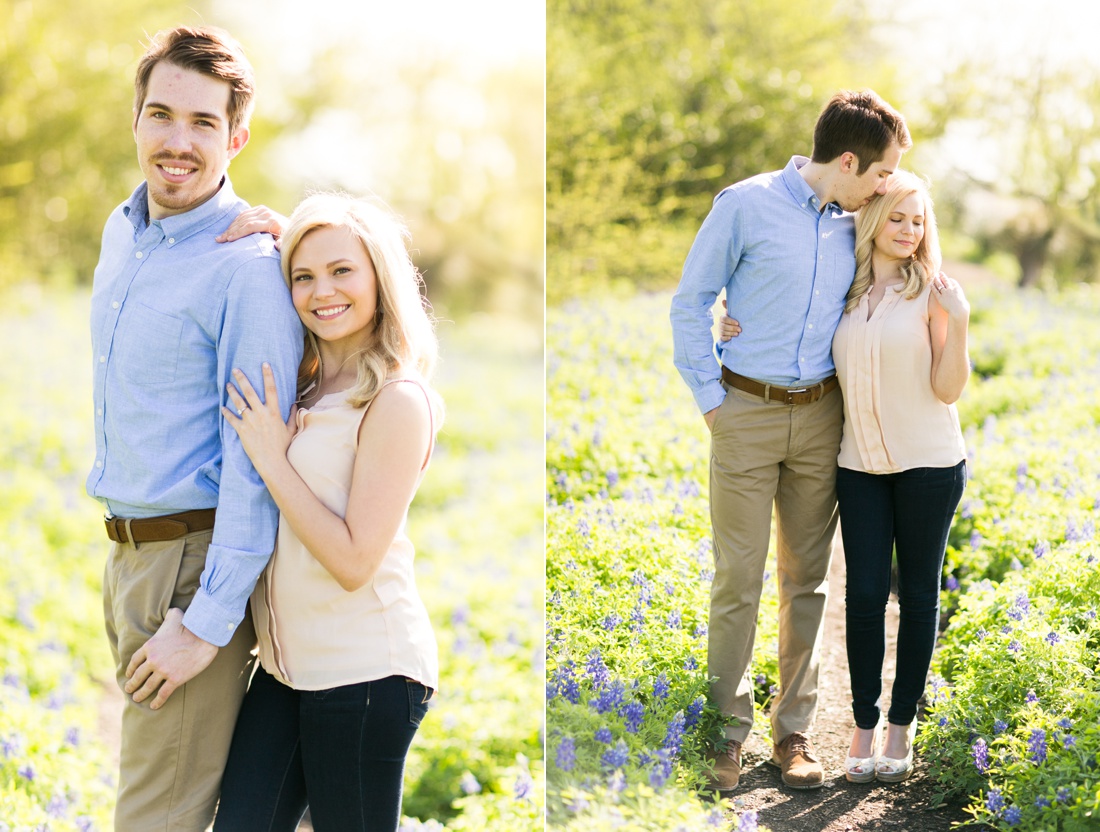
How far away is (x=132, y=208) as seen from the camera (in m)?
2.28

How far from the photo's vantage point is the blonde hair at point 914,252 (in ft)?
8.80

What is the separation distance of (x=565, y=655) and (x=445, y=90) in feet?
57.7

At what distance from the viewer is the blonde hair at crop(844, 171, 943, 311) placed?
268 cm

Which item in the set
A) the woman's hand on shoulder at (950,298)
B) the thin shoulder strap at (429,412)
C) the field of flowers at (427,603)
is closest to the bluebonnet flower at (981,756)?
the woman's hand on shoulder at (950,298)

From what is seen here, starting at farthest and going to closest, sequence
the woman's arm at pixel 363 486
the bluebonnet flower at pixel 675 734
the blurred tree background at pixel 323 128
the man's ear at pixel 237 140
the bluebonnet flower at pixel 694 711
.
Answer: the blurred tree background at pixel 323 128 < the bluebonnet flower at pixel 694 711 < the bluebonnet flower at pixel 675 734 < the man's ear at pixel 237 140 < the woman's arm at pixel 363 486

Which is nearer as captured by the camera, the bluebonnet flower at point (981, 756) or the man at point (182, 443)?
the man at point (182, 443)

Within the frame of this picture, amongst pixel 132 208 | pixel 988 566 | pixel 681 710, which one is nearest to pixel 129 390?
pixel 132 208

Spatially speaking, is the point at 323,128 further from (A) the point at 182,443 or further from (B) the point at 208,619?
(B) the point at 208,619

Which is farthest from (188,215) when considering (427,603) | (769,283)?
(427,603)

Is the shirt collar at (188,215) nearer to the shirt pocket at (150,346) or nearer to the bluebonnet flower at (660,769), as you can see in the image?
the shirt pocket at (150,346)

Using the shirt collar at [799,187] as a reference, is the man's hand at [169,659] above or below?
below

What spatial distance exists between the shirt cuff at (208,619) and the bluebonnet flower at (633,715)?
105 centimetres

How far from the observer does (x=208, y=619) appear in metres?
2.03

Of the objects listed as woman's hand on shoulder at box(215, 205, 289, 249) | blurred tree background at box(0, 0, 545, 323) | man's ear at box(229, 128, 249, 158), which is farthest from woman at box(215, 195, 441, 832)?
blurred tree background at box(0, 0, 545, 323)
